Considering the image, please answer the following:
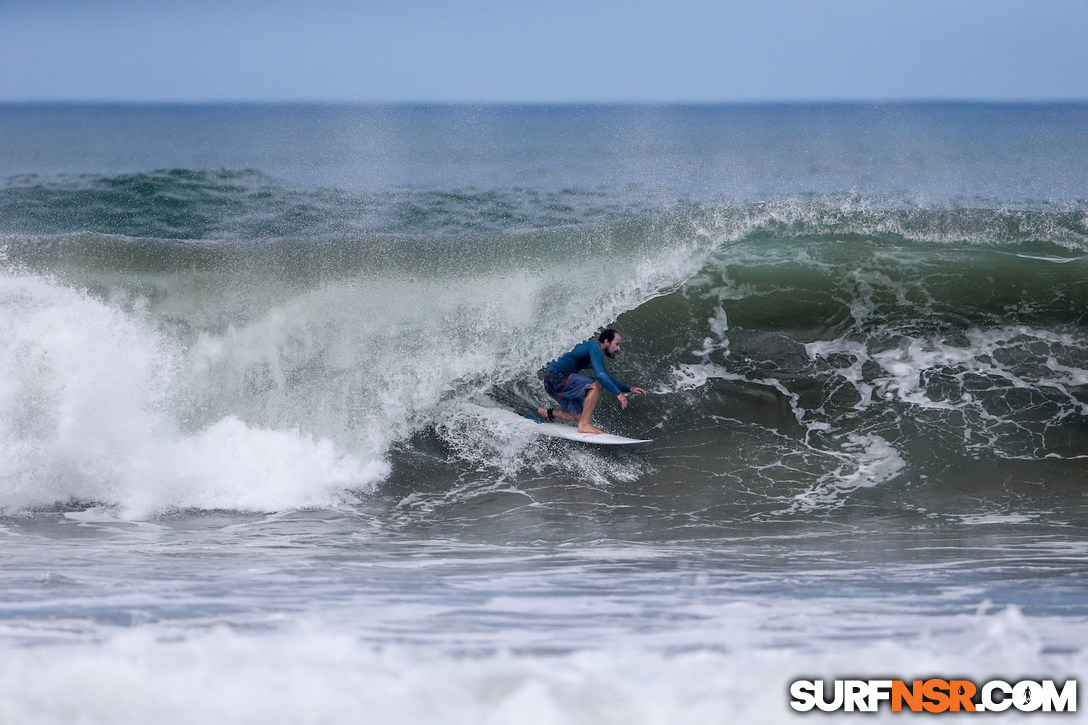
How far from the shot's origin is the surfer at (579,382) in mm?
8164

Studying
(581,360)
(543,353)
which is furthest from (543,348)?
(581,360)

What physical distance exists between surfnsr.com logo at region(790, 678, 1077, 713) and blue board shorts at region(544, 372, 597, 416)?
15.1 feet

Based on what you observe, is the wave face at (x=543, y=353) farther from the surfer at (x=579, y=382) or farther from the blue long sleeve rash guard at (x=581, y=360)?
the blue long sleeve rash guard at (x=581, y=360)

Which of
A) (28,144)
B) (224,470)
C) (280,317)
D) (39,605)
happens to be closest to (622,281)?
(280,317)

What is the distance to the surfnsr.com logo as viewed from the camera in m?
3.60

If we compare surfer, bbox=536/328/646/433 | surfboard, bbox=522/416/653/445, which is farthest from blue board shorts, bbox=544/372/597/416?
surfboard, bbox=522/416/653/445

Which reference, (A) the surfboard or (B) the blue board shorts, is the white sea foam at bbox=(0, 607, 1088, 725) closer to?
(A) the surfboard

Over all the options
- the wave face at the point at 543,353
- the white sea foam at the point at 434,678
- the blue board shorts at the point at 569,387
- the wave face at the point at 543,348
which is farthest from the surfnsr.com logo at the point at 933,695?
the blue board shorts at the point at 569,387

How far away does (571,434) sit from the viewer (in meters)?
8.16

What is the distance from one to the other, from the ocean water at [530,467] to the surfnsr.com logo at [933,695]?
100mm

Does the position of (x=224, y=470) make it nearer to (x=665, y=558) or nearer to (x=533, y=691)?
(x=665, y=558)

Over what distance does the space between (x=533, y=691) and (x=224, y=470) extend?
481 centimetres

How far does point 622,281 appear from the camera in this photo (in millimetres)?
10305

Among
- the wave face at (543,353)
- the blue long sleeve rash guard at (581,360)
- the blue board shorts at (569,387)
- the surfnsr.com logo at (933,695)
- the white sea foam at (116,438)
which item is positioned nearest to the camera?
the surfnsr.com logo at (933,695)
